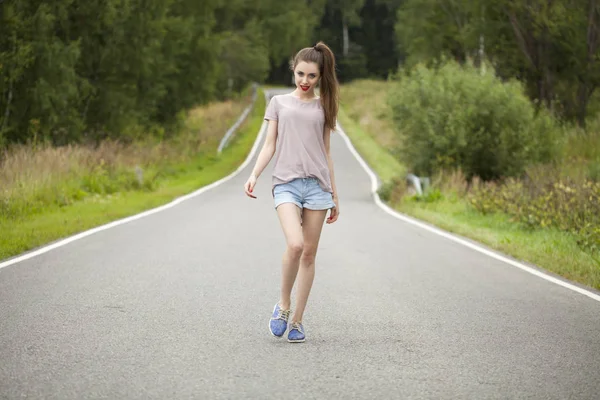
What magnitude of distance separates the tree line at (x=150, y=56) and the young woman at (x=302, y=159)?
50.7ft

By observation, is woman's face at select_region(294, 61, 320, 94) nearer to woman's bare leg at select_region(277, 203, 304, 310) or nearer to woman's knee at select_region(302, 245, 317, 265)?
woman's bare leg at select_region(277, 203, 304, 310)

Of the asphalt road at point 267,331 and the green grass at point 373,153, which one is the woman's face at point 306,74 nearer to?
the asphalt road at point 267,331

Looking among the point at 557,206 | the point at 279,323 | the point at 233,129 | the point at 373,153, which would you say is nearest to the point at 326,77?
the point at 279,323

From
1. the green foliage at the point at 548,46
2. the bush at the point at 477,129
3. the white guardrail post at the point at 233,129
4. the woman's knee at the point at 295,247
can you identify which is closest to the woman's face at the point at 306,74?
the woman's knee at the point at 295,247

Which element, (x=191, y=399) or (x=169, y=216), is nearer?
(x=191, y=399)

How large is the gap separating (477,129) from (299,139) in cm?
1764

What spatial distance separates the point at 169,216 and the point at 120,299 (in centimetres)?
843

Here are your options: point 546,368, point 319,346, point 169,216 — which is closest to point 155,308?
point 319,346

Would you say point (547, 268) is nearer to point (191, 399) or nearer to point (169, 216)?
point (191, 399)

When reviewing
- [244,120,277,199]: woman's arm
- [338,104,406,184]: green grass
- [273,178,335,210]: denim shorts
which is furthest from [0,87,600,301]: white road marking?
[244,120,277,199]: woman's arm

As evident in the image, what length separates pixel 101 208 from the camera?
1661 centimetres

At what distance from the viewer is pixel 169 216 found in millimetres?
16438

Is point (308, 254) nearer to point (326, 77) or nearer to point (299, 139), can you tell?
point (299, 139)

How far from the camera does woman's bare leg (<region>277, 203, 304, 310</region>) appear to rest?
6.35 metres
